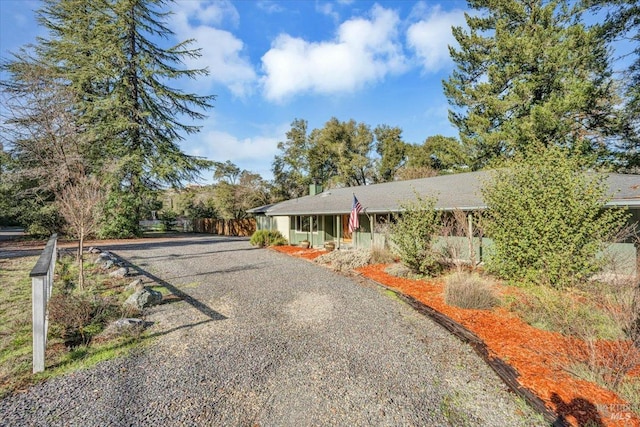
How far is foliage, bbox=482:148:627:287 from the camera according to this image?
5.99 metres

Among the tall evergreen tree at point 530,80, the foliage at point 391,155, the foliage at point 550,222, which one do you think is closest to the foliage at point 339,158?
the foliage at point 391,155

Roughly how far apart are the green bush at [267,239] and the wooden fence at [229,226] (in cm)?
850

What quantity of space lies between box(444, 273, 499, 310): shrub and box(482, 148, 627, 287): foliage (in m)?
1.00

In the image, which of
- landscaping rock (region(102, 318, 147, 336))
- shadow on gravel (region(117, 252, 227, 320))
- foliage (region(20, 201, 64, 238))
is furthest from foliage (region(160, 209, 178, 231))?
landscaping rock (region(102, 318, 147, 336))

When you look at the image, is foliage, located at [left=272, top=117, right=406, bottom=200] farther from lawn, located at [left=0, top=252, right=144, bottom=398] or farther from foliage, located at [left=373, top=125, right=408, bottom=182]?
lawn, located at [left=0, top=252, right=144, bottom=398]

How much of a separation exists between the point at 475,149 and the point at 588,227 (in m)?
13.8

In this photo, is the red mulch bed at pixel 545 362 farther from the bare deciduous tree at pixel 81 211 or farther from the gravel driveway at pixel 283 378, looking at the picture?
the bare deciduous tree at pixel 81 211

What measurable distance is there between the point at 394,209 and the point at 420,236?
287 cm

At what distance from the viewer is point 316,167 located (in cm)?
3319

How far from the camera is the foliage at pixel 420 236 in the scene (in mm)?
8602

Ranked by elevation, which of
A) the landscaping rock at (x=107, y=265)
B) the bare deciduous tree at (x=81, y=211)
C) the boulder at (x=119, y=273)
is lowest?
the boulder at (x=119, y=273)

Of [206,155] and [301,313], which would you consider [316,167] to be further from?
[301,313]

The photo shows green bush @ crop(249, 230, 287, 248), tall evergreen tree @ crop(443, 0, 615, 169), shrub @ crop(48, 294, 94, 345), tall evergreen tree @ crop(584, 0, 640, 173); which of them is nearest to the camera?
shrub @ crop(48, 294, 94, 345)

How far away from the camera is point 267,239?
18.0m
